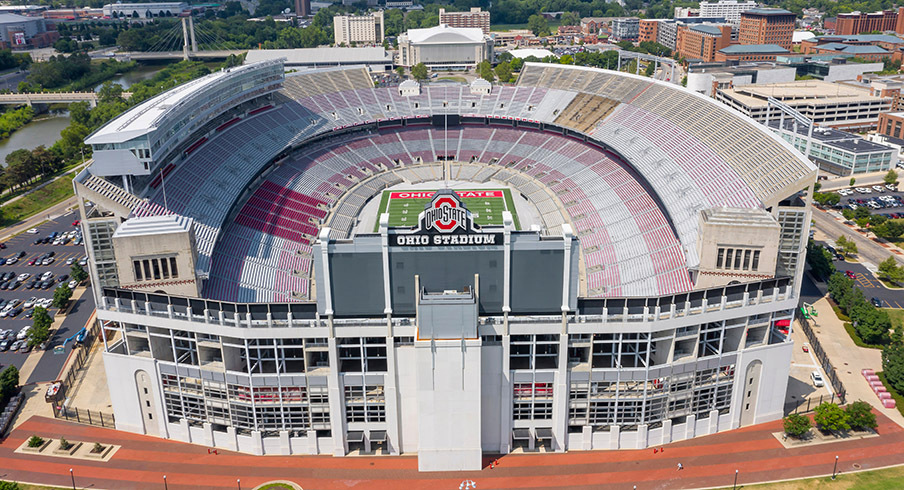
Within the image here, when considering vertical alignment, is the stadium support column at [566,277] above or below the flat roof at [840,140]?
above

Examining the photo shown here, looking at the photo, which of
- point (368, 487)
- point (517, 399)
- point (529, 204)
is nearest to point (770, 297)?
point (517, 399)

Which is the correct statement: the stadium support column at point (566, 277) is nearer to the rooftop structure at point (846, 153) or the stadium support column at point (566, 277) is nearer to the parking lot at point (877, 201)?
the parking lot at point (877, 201)

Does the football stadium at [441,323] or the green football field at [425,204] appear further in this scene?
the green football field at [425,204]

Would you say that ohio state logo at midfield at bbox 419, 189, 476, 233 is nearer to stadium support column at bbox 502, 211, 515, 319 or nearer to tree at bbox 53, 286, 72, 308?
stadium support column at bbox 502, 211, 515, 319

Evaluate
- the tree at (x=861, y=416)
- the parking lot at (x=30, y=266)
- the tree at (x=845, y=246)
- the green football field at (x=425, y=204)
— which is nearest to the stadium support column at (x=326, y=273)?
the parking lot at (x=30, y=266)

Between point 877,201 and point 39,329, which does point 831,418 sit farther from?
point 39,329

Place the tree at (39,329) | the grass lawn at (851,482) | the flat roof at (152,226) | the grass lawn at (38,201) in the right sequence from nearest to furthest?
the grass lawn at (851,482), the flat roof at (152,226), the tree at (39,329), the grass lawn at (38,201)

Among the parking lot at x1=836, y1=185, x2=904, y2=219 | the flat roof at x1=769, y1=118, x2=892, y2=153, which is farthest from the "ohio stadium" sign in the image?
the flat roof at x1=769, y1=118, x2=892, y2=153
